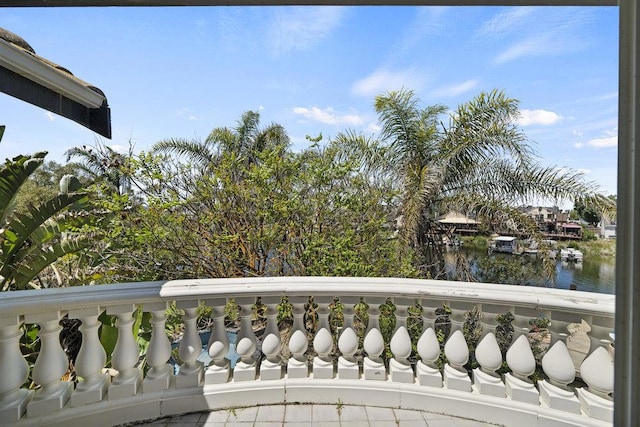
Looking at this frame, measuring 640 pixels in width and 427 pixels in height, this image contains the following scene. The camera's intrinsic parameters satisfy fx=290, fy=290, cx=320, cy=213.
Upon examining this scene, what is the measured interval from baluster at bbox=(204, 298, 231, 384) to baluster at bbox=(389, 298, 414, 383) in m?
1.03

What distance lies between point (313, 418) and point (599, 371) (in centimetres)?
150

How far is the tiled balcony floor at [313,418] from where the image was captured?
164 cm

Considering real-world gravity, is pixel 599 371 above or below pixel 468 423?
above

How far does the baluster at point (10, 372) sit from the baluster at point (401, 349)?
1.95 metres

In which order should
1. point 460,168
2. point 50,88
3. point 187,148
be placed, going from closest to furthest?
point 50,88 → point 460,168 → point 187,148

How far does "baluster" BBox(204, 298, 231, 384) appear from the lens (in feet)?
5.74

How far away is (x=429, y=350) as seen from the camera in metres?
1.75

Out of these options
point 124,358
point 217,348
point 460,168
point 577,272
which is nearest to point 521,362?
point 217,348

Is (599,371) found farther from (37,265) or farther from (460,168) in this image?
(37,265)

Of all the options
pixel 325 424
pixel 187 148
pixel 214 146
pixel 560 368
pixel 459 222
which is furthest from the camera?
pixel 214 146

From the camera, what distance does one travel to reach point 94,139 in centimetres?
456

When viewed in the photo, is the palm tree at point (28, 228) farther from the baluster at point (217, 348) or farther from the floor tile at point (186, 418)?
the floor tile at point (186, 418)

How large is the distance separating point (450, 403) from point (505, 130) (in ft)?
17.9

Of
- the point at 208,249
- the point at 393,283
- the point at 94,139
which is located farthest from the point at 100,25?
the point at 393,283
